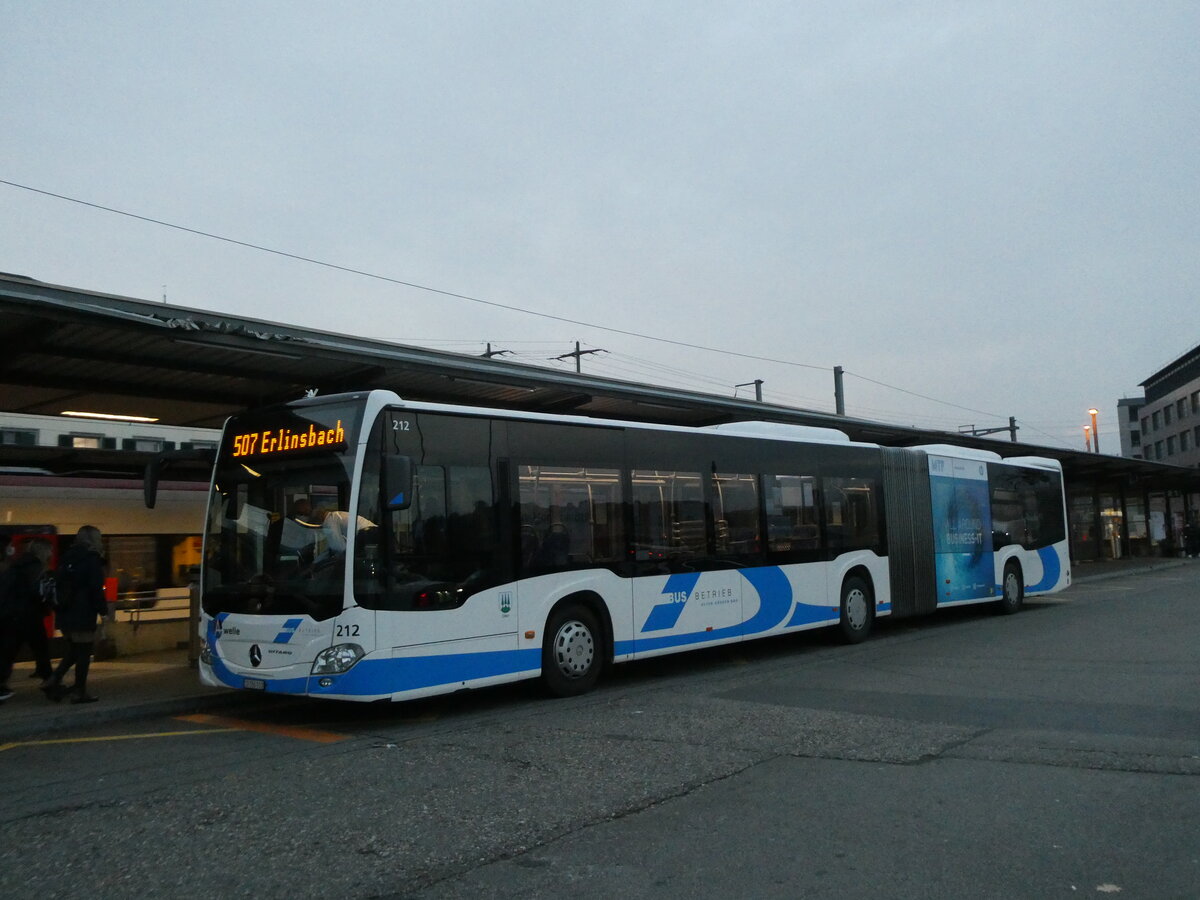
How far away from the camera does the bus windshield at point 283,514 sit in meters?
8.56

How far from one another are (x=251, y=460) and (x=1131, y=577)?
30.0 metres

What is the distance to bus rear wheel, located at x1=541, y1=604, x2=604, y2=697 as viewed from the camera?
995 centimetres

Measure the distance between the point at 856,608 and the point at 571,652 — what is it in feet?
20.4

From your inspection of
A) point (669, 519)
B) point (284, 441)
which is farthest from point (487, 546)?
point (669, 519)

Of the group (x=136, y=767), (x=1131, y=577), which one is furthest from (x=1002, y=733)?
(x=1131, y=577)

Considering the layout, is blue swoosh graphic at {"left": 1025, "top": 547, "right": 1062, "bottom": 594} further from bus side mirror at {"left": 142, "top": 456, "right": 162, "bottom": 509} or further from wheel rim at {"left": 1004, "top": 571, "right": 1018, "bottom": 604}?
bus side mirror at {"left": 142, "top": 456, "right": 162, "bottom": 509}

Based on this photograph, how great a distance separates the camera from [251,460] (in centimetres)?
946

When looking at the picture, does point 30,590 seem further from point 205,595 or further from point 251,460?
point 251,460

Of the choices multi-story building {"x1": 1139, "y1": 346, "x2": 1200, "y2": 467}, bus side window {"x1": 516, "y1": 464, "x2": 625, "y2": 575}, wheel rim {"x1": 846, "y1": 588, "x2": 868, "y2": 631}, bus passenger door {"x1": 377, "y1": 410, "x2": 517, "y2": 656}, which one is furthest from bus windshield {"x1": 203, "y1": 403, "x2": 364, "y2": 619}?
multi-story building {"x1": 1139, "y1": 346, "x2": 1200, "y2": 467}

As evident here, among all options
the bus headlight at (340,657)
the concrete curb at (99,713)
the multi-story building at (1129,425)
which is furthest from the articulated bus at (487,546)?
the multi-story building at (1129,425)

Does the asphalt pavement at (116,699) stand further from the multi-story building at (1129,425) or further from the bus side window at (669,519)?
the multi-story building at (1129,425)

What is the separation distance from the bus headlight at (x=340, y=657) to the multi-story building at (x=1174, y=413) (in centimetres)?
8516

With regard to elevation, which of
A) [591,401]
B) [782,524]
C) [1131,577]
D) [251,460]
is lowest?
[1131,577]

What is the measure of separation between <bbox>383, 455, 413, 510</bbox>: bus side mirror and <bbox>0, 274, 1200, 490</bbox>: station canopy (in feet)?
9.52
